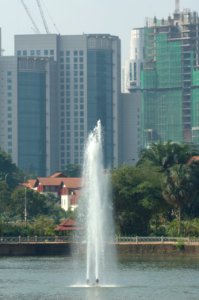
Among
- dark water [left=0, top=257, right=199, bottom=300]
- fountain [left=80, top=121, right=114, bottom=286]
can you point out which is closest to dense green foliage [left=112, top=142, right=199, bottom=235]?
dark water [left=0, top=257, right=199, bottom=300]

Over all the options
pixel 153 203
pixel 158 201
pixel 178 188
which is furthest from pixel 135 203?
pixel 178 188

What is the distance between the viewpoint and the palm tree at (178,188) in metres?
123

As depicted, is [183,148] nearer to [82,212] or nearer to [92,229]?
[82,212]

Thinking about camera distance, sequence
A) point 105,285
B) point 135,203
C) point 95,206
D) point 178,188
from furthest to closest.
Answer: point 135,203
point 178,188
point 95,206
point 105,285

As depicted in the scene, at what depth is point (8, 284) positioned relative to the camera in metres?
82.4

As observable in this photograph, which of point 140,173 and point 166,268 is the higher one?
point 140,173

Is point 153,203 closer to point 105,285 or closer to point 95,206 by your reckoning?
point 95,206

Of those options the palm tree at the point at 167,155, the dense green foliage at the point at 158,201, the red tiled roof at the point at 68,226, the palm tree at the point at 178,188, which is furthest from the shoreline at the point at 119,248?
the palm tree at the point at 167,155

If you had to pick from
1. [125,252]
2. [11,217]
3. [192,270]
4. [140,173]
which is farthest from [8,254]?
[11,217]

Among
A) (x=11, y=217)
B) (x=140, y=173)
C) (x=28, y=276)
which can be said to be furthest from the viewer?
(x=11, y=217)

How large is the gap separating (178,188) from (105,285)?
46425 millimetres

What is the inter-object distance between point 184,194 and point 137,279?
39011mm

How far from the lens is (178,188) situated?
122875 millimetres

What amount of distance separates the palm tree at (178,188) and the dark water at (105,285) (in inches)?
681
